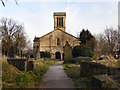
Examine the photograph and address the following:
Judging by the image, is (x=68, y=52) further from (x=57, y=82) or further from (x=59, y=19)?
(x=59, y=19)

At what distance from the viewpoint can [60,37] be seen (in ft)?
149

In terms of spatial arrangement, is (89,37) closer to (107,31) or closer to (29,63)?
(107,31)

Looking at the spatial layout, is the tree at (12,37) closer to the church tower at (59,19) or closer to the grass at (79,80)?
the church tower at (59,19)

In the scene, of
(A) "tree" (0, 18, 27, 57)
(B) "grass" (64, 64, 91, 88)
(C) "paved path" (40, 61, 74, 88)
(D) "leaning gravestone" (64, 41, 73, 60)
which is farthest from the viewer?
(A) "tree" (0, 18, 27, 57)

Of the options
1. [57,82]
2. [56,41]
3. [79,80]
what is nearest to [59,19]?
[56,41]

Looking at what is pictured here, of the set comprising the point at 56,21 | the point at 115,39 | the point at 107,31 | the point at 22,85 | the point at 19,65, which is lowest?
the point at 22,85

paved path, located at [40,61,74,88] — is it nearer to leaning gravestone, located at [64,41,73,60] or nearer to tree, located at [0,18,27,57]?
leaning gravestone, located at [64,41,73,60]

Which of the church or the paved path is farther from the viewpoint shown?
the church

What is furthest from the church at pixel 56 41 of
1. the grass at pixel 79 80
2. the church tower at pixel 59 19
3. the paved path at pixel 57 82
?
the paved path at pixel 57 82

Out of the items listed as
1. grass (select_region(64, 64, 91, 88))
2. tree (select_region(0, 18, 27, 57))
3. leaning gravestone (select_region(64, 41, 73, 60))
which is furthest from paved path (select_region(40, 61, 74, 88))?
tree (select_region(0, 18, 27, 57))

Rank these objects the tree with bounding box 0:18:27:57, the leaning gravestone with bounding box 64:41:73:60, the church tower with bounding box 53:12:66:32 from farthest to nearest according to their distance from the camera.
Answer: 1. the church tower with bounding box 53:12:66:32
2. the tree with bounding box 0:18:27:57
3. the leaning gravestone with bounding box 64:41:73:60

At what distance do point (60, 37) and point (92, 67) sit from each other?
37.4 m

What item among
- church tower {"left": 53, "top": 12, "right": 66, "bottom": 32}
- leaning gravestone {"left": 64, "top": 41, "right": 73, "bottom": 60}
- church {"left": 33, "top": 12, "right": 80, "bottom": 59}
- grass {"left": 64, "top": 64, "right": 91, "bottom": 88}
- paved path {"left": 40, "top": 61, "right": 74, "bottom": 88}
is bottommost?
paved path {"left": 40, "top": 61, "right": 74, "bottom": 88}

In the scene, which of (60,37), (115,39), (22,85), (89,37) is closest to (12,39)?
(60,37)
